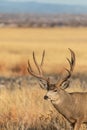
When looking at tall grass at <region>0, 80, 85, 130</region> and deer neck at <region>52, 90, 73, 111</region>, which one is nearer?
deer neck at <region>52, 90, 73, 111</region>

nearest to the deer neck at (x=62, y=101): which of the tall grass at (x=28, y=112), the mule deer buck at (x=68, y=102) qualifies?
the mule deer buck at (x=68, y=102)

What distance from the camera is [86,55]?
32.0 meters

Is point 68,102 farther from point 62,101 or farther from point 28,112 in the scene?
point 28,112

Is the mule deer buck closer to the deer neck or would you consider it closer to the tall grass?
the deer neck

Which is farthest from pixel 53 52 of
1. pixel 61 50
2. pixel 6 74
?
pixel 6 74

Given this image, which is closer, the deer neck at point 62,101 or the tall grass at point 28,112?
the deer neck at point 62,101

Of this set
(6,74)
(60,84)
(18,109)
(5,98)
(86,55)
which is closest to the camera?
(60,84)

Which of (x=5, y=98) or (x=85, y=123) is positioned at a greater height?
(x=5, y=98)

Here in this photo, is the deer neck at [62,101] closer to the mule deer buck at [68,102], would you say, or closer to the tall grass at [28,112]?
the mule deer buck at [68,102]

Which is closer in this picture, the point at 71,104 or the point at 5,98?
the point at 71,104

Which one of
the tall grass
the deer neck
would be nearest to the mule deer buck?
the deer neck

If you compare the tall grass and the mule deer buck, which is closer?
the mule deer buck

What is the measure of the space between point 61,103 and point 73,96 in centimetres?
41

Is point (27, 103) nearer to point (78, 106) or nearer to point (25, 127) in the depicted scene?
point (25, 127)
